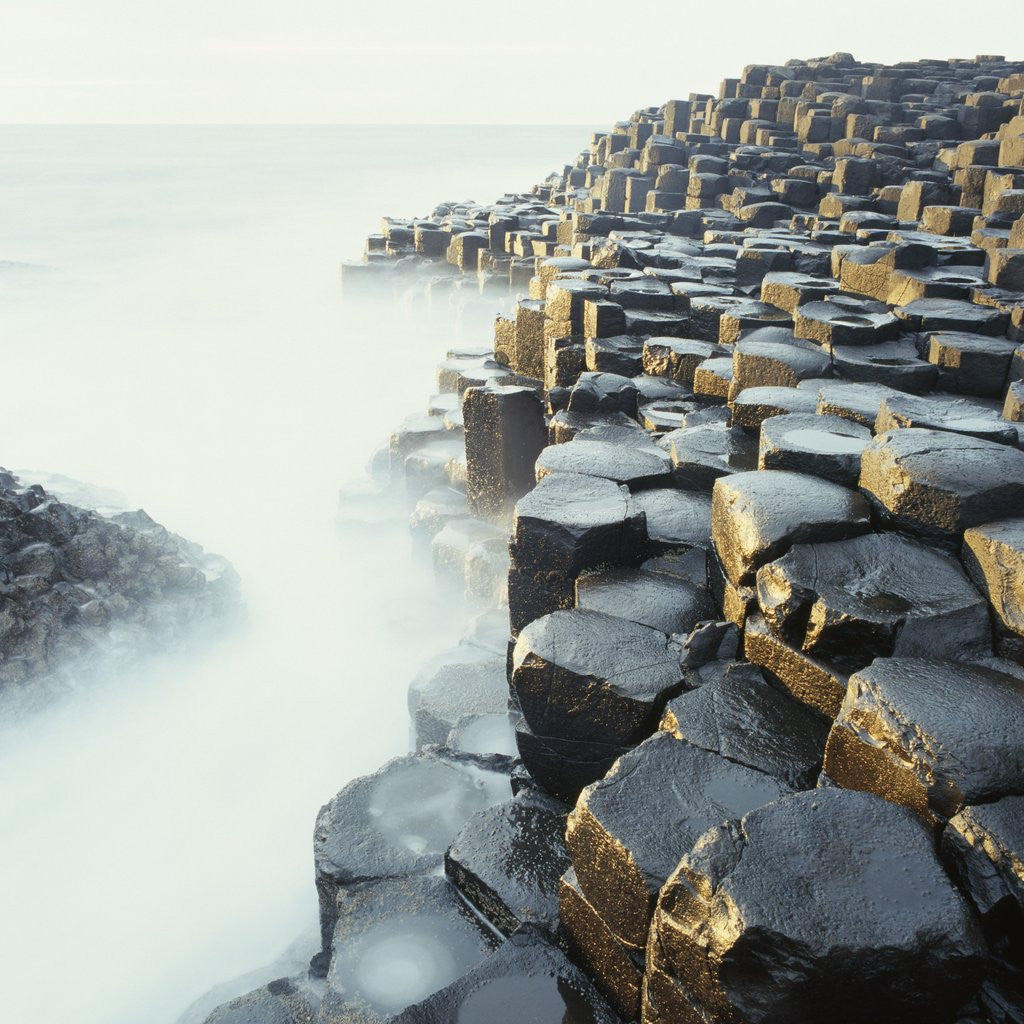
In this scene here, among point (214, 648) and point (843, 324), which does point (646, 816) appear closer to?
point (843, 324)

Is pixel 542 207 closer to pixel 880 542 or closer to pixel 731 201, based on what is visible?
pixel 731 201

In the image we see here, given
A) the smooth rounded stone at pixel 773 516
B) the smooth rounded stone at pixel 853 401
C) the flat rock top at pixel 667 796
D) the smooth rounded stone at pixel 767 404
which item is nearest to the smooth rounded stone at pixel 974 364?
the smooth rounded stone at pixel 853 401

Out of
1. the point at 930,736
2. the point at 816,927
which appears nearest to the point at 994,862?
the point at 930,736

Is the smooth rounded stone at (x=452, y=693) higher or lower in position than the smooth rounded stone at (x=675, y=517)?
lower

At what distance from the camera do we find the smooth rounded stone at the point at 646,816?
1.53m

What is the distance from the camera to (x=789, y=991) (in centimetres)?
123

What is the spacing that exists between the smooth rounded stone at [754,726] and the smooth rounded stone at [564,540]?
28.4 inches

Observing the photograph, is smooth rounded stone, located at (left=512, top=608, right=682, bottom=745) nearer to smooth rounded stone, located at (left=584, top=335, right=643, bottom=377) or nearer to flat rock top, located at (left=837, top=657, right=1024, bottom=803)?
flat rock top, located at (left=837, top=657, right=1024, bottom=803)

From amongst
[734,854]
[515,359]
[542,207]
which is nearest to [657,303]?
[515,359]

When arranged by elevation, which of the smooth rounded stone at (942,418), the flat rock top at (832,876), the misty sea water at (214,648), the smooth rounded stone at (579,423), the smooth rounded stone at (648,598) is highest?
the smooth rounded stone at (942,418)

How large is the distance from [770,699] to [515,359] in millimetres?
4043

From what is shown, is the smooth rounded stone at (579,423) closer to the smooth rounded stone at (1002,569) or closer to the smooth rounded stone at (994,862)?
the smooth rounded stone at (1002,569)

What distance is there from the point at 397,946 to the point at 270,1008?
1.19 ft

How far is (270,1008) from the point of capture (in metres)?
1.98
